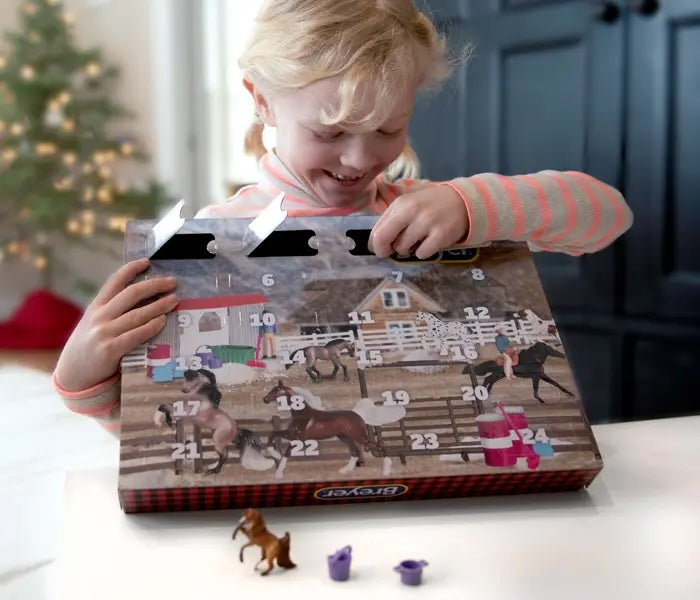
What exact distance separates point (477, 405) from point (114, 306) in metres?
0.26

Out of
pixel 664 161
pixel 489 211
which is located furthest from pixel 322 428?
pixel 664 161

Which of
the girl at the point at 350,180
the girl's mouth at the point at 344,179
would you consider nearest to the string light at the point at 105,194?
the girl at the point at 350,180

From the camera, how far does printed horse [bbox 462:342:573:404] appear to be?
643 millimetres

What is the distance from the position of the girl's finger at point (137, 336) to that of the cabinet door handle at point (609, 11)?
54.7 inches

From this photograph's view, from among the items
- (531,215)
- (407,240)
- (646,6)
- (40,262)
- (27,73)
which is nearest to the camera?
(407,240)

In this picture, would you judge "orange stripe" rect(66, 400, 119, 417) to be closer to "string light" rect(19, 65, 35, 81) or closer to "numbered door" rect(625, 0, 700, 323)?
"numbered door" rect(625, 0, 700, 323)

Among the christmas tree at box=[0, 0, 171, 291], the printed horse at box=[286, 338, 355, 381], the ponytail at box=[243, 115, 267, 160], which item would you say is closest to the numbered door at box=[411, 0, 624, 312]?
the ponytail at box=[243, 115, 267, 160]

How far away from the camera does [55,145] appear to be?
3318 mm

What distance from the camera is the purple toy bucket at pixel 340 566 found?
1.67 ft

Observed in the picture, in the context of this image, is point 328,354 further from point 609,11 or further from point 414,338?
point 609,11

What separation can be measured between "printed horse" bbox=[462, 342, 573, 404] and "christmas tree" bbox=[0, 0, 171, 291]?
2.76m

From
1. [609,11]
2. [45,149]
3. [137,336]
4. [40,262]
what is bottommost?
[40,262]

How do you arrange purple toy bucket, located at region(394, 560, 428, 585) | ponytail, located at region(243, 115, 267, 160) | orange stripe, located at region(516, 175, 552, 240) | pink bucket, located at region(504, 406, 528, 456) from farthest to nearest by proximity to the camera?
ponytail, located at region(243, 115, 267, 160) < orange stripe, located at region(516, 175, 552, 240) < pink bucket, located at region(504, 406, 528, 456) < purple toy bucket, located at region(394, 560, 428, 585)

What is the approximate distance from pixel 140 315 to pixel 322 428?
15cm
